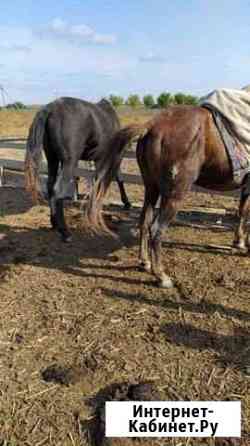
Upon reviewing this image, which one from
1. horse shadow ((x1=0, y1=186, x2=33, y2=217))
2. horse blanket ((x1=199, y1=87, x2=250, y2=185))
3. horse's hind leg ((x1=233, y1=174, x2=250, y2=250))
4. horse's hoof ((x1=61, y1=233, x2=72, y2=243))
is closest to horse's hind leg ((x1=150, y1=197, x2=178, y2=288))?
horse blanket ((x1=199, y1=87, x2=250, y2=185))

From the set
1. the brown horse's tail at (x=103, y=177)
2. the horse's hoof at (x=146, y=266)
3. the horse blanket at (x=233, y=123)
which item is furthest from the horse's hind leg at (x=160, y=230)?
the horse blanket at (x=233, y=123)

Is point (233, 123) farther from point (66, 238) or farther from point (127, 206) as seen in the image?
point (127, 206)

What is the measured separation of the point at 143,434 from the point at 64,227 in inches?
132

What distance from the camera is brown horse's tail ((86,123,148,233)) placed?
13.1ft

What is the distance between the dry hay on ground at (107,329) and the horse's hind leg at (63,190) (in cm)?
20

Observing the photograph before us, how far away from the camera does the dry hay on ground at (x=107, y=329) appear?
2.50 metres

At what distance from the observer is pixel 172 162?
12.1 ft

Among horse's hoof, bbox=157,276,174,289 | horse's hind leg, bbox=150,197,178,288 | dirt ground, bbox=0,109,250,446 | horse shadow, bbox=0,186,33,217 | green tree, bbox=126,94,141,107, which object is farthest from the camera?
green tree, bbox=126,94,141,107

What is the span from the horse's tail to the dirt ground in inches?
27.8

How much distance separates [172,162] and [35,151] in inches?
87.6

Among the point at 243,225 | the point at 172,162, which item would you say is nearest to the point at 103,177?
the point at 172,162

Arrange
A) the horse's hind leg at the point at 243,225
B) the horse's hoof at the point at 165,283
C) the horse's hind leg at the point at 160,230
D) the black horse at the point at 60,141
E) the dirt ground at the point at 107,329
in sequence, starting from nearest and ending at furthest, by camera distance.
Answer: the dirt ground at the point at 107,329
the horse's hind leg at the point at 160,230
the horse's hoof at the point at 165,283
the horse's hind leg at the point at 243,225
the black horse at the point at 60,141

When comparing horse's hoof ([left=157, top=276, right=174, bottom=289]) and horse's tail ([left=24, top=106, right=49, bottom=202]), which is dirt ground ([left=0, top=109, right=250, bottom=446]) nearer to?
horse's hoof ([left=157, top=276, right=174, bottom=289])

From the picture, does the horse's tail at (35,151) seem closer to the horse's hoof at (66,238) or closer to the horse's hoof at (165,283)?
the horse's hoof at (66,238)
